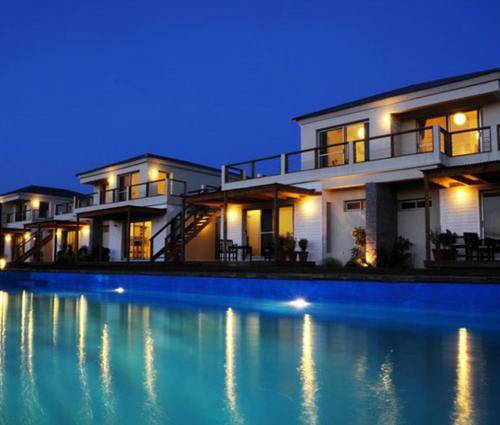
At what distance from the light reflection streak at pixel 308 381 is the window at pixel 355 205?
32.2 ft

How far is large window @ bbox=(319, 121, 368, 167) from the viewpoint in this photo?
1697 centimetres

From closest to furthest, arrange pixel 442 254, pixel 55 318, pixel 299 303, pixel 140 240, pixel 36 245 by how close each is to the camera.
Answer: pixel 55 318 < pixel 299 303 < pixel 442 254 < pixel 140 240 < pixel 36 245

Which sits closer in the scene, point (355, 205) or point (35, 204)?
point (355, 205)

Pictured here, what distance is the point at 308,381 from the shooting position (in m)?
4.61

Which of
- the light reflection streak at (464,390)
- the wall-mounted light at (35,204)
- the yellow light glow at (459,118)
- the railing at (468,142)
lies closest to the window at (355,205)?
the railing at (468,142)

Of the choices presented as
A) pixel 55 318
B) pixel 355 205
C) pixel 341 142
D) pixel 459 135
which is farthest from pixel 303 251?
pixel 55 318

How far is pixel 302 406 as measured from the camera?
3.86 metres

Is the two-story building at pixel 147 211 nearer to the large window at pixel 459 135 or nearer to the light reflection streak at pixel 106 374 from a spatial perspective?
the large window at pixel 459 135

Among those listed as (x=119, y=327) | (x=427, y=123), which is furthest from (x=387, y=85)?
(x=119, y=327)

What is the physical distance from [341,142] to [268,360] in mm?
12903

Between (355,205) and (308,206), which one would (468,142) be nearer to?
(355,205)

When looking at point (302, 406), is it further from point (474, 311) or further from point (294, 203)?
point (294, 203)

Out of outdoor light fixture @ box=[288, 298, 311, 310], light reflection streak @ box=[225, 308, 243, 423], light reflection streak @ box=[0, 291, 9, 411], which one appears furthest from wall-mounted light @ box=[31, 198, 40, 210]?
light reflection streak @ box=[225, 308, 243, 423]

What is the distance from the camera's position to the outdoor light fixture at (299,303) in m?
11.2
